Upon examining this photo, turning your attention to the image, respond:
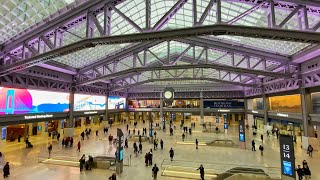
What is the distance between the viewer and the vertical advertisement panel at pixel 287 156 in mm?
11766

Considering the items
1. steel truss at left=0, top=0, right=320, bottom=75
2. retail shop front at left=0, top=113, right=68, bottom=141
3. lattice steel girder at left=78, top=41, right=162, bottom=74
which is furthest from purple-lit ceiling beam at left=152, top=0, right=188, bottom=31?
retail shop front at left=0, top=113, right=68, bottom=141

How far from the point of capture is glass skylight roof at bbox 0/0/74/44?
13023mm

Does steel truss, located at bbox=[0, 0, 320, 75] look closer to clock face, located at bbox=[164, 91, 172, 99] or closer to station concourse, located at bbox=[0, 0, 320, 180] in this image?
station concourse, located at bbox=[0, 0, 320, 180]

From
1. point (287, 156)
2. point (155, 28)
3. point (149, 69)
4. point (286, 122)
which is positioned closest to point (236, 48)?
A: point (149, 69)

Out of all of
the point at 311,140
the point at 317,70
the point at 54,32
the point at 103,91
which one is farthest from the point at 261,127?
the point at 54,32

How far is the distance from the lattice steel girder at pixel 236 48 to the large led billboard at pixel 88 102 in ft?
76.1

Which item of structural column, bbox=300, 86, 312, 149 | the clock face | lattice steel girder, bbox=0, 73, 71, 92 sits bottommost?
structural column, bbox=300, 86, 312, 149

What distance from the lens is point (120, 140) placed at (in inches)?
617

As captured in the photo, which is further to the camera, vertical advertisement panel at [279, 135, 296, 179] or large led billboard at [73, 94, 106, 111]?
large led billboard at [73, 94, 106, 111]

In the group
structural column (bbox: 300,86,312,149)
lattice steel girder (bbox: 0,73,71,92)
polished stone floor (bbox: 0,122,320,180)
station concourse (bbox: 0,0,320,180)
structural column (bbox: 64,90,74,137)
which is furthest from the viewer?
structural column (bbox: 64,90,74,137)

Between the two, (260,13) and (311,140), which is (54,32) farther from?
(311,140)

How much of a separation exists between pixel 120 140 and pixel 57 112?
18.3 metres

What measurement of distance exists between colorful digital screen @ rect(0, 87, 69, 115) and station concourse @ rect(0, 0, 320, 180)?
0.42 feet

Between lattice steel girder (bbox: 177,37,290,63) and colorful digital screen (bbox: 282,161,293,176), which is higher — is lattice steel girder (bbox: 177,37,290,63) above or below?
above
